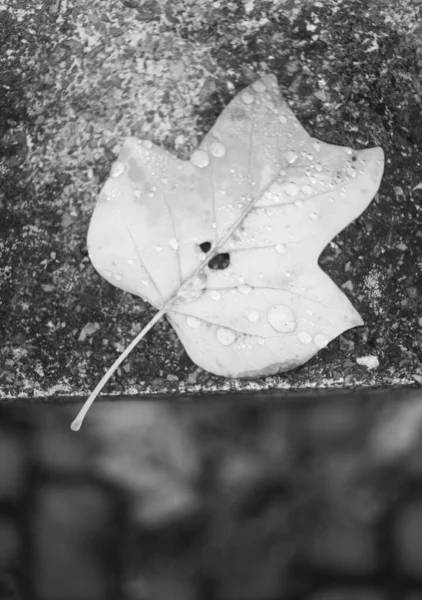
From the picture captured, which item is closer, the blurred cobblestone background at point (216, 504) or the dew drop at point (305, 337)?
the dew drop at point (305, 337)

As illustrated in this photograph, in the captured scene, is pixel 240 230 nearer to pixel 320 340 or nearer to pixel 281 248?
pixel 281 248

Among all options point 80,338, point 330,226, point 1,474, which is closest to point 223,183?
point 330,226

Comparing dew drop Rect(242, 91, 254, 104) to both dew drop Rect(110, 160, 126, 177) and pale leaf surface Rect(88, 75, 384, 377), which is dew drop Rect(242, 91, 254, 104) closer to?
pale leaf surface Rect(88, 75, 384, 377)

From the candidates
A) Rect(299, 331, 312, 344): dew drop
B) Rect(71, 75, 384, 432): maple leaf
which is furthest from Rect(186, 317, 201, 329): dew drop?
Rect(299, 331, 312, 344): dew drop

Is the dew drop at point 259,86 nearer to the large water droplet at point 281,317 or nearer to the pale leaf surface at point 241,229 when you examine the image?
the pale leaf surface at point 241,229

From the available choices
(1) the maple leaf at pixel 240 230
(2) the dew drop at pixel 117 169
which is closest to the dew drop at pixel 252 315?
(1) the maple leaf at pixel 240 230

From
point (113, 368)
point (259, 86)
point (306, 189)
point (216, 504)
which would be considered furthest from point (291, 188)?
point (216, 504)

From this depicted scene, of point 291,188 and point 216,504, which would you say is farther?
point 216,504
